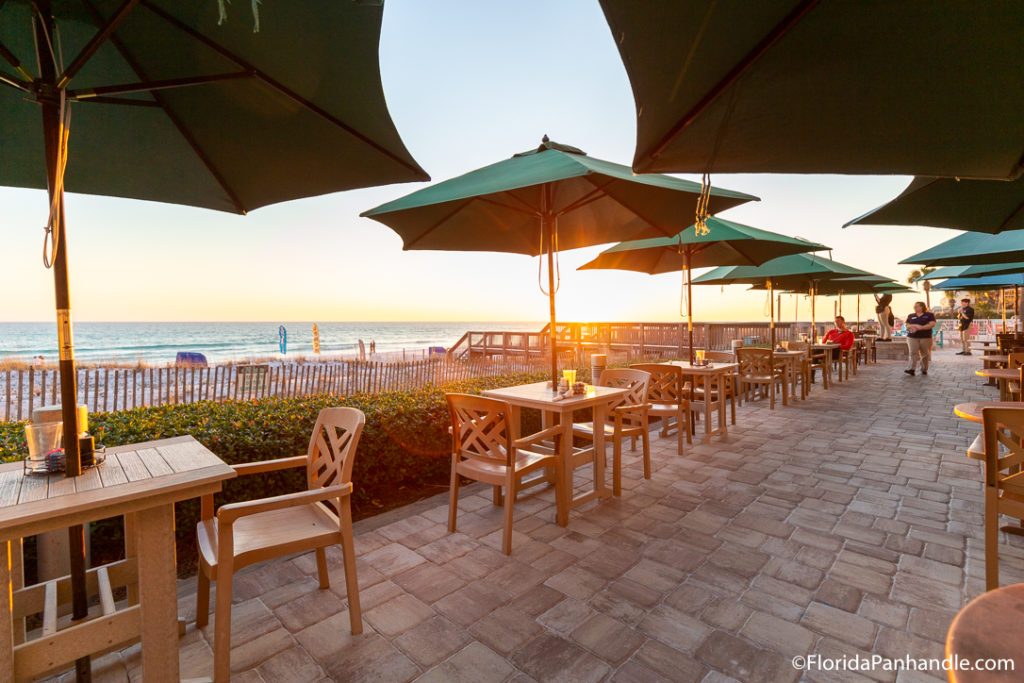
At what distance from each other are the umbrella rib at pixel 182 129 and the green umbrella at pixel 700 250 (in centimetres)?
421

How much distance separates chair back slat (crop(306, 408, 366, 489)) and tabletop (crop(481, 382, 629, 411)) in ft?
4.44

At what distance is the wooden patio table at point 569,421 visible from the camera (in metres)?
3.05

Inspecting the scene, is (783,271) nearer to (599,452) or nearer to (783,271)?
(783,271)

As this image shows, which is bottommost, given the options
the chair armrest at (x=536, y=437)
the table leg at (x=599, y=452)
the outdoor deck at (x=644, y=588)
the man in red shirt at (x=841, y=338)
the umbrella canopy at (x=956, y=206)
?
the outdoor deck at (x=644, y=588)

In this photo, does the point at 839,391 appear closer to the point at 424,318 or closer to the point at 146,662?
the point at 146,662

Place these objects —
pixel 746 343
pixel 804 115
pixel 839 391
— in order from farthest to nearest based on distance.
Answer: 1. pixel 746 343
2. pixel 839 391
3. pixel 804 115

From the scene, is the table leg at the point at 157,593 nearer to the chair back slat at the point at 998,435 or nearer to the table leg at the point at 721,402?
the chair back slat at the point at 998,435

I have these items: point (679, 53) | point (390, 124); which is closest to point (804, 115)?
point (679, 53)

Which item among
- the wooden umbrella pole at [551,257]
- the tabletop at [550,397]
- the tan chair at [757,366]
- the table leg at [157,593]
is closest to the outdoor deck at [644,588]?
the table leg at [157,593]

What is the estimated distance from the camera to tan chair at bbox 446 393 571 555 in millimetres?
2656

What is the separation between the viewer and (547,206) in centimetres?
368

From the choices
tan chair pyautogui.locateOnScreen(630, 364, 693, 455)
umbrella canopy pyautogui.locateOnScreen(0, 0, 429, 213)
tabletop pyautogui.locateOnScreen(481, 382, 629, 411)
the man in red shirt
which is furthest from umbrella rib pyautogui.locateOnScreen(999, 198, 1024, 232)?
the man in red shirt

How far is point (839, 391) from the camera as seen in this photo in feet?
27.8

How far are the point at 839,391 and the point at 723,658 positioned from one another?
28.0 ft
